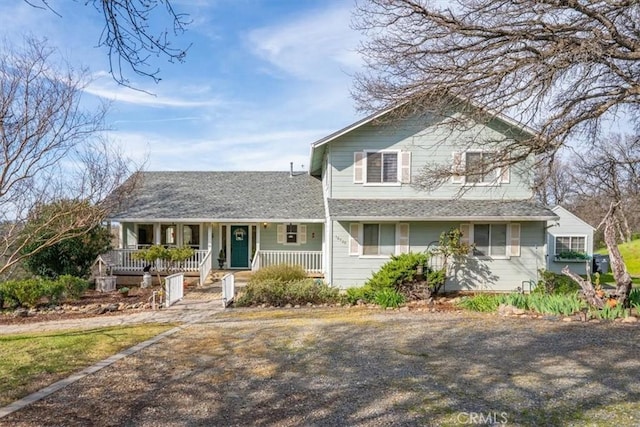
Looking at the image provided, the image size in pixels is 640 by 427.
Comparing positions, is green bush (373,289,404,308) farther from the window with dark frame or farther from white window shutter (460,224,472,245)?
the window with dark frame

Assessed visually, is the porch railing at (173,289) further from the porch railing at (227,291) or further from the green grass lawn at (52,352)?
Result: the green grass lawn at (52,352)

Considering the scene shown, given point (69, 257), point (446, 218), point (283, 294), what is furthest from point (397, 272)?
point (69, 257)

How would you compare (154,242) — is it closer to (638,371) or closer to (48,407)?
(48,407)

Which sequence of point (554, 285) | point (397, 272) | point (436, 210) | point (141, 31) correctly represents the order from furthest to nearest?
1. point (436, 210)
2. point (554, 285)
3. point (397, 272)
4. point (141, 31)

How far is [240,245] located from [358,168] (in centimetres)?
718

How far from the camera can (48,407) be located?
180 inches

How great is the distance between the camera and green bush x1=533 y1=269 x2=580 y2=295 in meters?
13.3

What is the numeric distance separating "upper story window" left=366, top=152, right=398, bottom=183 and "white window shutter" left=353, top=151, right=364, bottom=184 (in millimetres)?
243

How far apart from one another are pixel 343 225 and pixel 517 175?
6565 millimetres

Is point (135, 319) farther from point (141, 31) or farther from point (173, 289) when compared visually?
point (141, 31)

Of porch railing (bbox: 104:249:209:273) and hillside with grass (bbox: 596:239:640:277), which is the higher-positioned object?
porch railing (bbox: 104:249:209:273)

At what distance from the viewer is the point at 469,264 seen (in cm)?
1523

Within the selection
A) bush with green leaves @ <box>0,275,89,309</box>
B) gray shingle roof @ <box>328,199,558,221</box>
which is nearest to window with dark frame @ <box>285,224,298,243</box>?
gray shingle roof @ <box>328,199,558,221</box>

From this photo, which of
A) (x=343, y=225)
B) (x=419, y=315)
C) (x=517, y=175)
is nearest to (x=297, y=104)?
(x=343, y=225)
